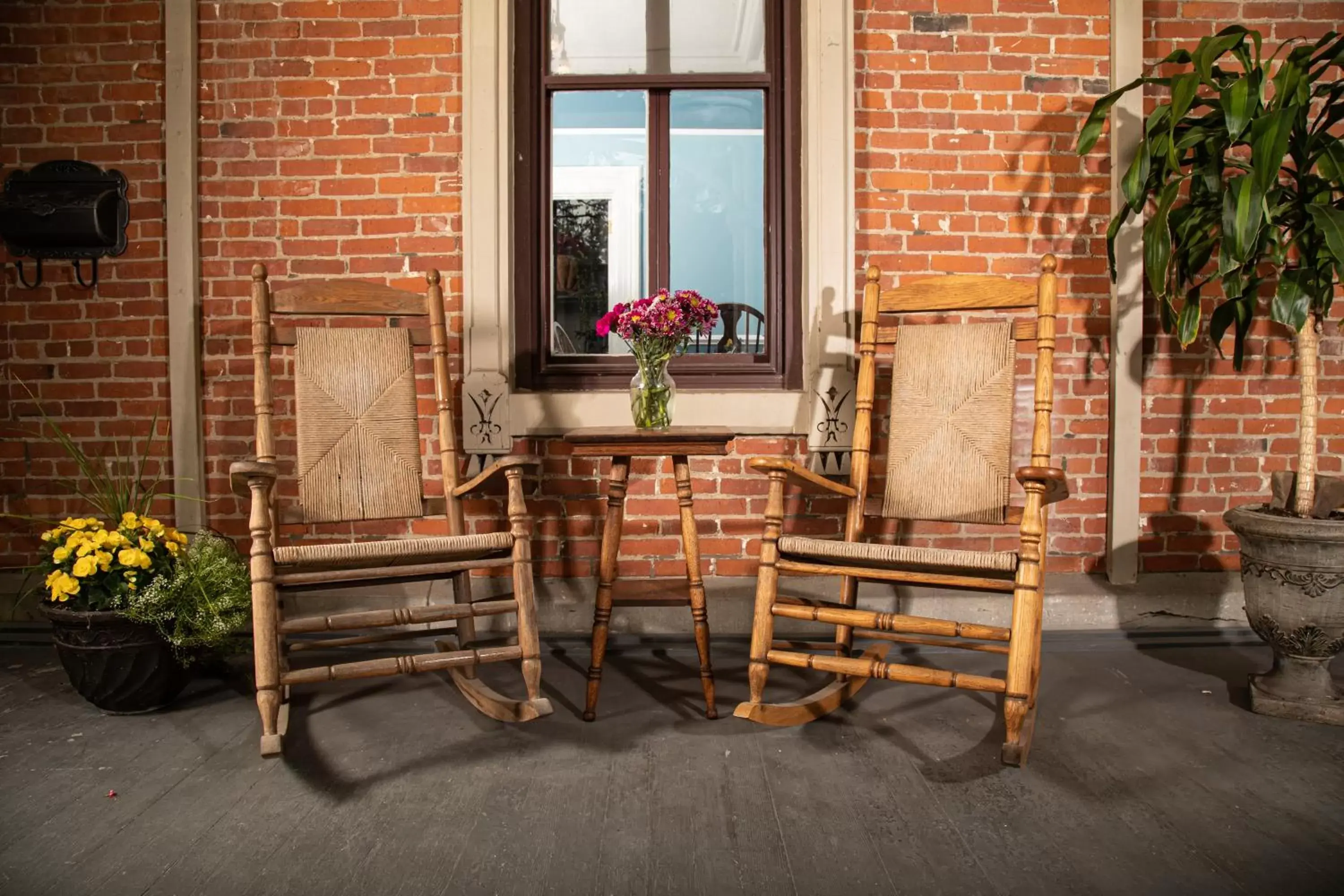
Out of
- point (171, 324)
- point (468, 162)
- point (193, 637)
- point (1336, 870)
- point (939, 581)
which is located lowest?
point (1336, 870)

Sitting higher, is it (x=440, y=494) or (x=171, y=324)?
(x=171, y=324)

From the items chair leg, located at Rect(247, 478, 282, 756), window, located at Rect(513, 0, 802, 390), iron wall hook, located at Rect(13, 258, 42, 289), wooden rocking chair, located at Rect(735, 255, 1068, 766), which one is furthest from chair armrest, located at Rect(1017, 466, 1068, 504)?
iron wall hook, located at Rect(13, 258, 42, 289)

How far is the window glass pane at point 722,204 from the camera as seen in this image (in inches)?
119

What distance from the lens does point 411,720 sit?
2250 millimetres

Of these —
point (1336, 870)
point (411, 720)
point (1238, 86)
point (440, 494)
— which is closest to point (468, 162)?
point (440, 494)

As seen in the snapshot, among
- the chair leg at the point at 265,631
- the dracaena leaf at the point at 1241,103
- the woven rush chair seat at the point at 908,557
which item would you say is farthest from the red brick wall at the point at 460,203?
the chair leg at the point at 265,631

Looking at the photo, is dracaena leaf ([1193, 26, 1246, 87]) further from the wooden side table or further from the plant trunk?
the wooden side table

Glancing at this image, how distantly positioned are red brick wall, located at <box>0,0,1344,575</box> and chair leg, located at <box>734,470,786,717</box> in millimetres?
764

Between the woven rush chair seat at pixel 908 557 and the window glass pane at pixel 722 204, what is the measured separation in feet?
3.76

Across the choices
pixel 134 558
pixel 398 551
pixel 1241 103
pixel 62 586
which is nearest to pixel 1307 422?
pixel 1241 103

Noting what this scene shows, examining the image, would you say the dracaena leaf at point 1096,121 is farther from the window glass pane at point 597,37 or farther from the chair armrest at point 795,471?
the window glass pane at point 597,37

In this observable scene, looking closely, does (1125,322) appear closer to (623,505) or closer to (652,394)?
(652,394)

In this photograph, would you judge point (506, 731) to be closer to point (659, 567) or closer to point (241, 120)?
point (659, 567)

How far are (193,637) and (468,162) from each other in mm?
1661
